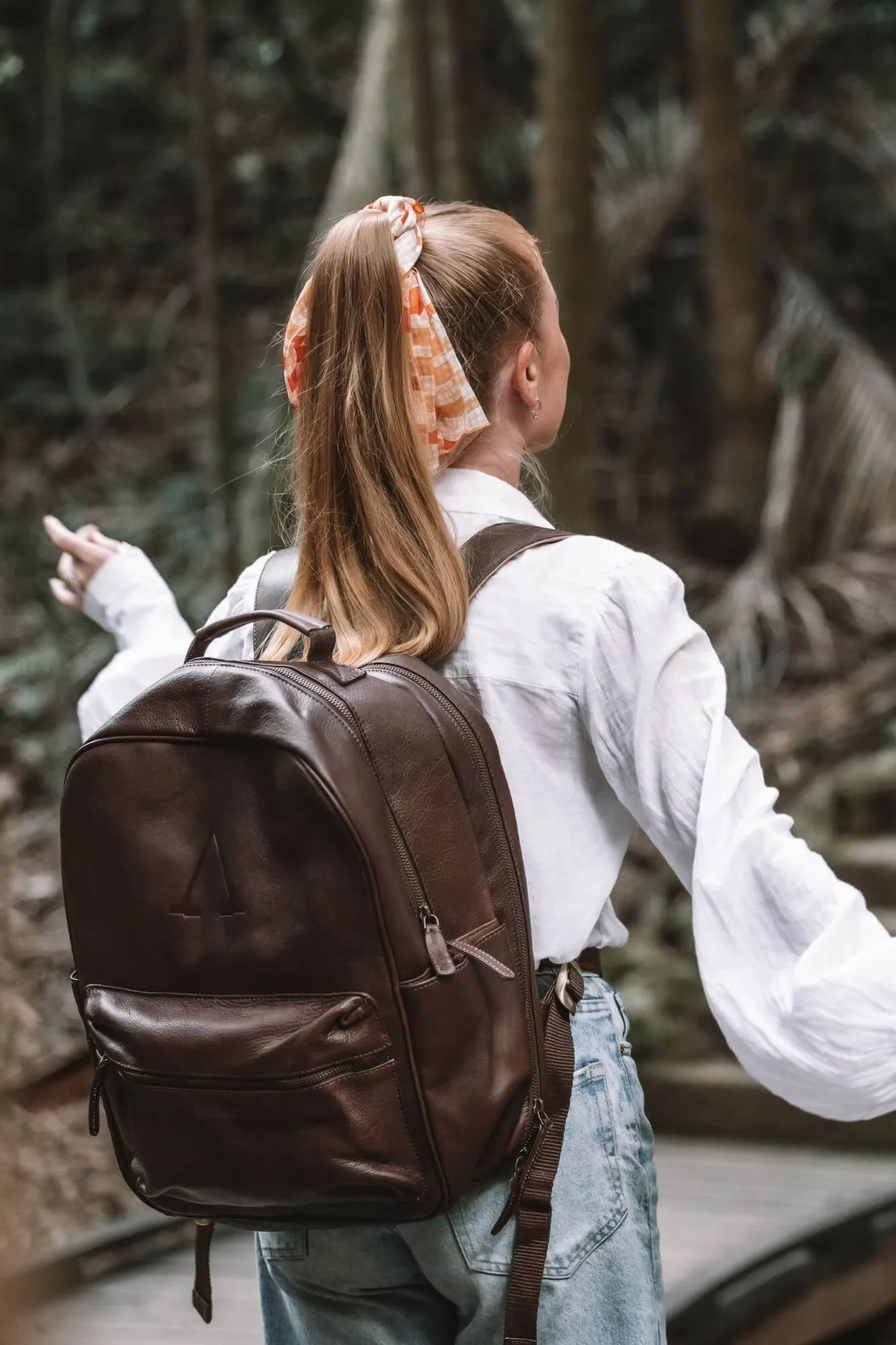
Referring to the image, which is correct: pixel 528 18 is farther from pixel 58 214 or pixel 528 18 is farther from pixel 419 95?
pixel 419 95

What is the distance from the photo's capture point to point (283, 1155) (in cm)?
111

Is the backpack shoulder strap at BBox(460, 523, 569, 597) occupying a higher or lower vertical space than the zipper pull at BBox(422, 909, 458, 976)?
higher

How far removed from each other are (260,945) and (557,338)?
576 millimetres

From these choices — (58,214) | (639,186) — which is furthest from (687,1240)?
(58,214)

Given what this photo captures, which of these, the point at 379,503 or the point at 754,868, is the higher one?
the point at 379,503

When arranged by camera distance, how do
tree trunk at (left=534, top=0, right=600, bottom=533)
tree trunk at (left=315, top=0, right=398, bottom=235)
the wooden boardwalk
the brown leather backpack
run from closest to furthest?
the brown leather backpack
the wooden boardwalk
tree trunk at (left=534, top=0, right=600, bottom=533)
tree trunk at (left=315, top=0, right=398, bottom=235)

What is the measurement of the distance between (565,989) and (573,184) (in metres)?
3.19

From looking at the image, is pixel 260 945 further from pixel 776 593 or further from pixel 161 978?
pixel 776 593

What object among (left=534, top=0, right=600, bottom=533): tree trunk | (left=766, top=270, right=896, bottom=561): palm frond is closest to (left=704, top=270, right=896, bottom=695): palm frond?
(left=766, top=270, right=896, bottom=561): palm frond

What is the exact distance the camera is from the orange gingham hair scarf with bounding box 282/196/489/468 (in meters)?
1.27

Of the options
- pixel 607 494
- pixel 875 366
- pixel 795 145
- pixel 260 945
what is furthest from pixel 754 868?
pixel 795 145

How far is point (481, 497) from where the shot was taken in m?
1.32

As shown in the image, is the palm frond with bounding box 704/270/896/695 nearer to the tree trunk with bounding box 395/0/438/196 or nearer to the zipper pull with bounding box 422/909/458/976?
the tree trunk with bounding box 395/0/438/196

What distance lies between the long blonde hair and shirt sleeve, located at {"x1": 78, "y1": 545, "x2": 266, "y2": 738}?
0.26m
